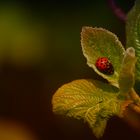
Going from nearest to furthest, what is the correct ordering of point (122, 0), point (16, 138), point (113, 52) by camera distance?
point (113, 52) < point (122, 0) < point (16, 138)

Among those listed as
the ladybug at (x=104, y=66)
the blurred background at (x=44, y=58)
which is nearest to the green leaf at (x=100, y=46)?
the ladybug at (x=104, y=66)

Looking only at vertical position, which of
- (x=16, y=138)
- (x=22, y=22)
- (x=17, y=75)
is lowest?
(x=16, y=138)

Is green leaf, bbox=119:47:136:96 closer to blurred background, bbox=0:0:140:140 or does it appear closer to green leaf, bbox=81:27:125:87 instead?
green leaf, bbox=81:27:125:87

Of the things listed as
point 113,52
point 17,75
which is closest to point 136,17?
point 113,52

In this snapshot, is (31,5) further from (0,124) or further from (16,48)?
(0,124)

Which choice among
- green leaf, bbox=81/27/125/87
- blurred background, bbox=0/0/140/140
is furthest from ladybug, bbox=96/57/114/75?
blurred background, bbox=0/0/140/140

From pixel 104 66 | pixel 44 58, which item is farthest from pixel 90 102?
pixel 44 58

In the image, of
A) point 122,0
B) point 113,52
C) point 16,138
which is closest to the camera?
point 113,52
